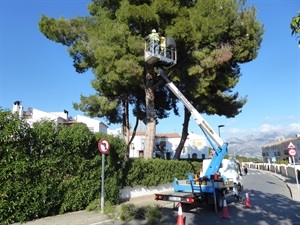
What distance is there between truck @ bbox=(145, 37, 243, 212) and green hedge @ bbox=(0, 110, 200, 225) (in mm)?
2696

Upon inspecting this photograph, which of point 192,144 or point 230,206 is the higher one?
point 192,144

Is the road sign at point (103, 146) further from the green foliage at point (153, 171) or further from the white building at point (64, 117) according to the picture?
the white building at point (64, 117)

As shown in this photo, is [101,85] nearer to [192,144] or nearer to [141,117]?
[141,117]

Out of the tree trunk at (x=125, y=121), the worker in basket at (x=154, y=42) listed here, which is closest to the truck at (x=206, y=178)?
the worker in basket at (x=154, y=42)

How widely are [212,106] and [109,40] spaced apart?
10624 millimetres

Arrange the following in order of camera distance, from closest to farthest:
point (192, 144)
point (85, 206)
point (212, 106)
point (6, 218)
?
1. point (6, 218)
2. point (85, 206)
3. point (212, 106)
4. point (192, 144)

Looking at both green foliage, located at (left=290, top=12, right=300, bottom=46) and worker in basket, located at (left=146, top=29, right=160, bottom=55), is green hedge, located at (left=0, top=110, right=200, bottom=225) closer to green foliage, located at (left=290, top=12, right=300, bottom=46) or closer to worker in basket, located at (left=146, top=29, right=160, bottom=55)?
worker in basket, located at (left=146, top=29, right=160, bottom=55)

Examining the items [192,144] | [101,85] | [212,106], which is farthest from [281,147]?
[101,85]

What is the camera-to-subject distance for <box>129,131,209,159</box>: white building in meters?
65.6

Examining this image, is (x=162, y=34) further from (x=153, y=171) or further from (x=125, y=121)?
(x=125, y=121)

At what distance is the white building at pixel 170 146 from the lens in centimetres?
6556

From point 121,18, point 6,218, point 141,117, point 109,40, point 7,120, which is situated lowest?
point 6,218

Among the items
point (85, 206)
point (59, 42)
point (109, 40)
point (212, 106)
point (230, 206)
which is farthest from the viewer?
point (212, 106)

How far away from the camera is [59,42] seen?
71.5ft
